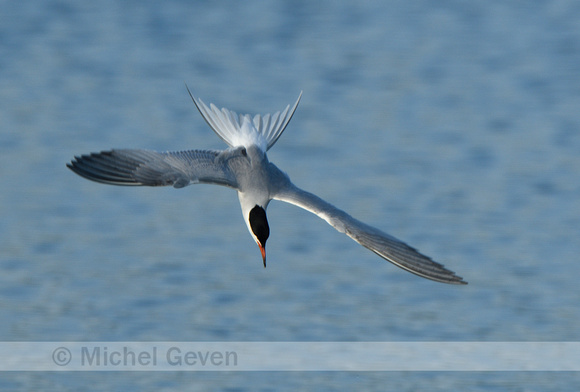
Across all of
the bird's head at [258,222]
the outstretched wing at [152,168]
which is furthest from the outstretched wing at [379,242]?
the outstretched wing at [152,168]

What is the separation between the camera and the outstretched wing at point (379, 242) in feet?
20.9

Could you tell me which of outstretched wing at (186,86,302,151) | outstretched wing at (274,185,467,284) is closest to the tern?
outstretched wing at (274,185,467,284)

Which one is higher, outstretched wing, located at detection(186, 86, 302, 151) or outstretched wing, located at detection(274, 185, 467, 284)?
outstretched wing, located at detection(186, 86, 302, 151)

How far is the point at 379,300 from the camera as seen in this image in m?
8.54

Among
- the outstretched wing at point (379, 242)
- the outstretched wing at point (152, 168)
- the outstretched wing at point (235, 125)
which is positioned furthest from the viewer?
the outstretched wing at point (235, 125)

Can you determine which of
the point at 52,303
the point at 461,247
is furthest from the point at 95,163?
the point at 461,247

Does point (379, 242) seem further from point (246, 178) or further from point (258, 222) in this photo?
point (246, 178)

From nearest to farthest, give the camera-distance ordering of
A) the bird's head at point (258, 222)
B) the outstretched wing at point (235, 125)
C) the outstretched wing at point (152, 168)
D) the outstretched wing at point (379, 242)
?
the outstretched wing at point (152, 168) < the outstretched wing at point (379, 242) < the bird's head at point (258, 222) < the outstretched wing at point (235, 125)

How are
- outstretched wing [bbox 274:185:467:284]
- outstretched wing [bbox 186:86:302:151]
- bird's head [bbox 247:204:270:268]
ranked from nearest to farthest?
1. outstretched wing [bbox 274:185:467:284]
2. bird's head [bbox 247:204:270:268]
3. outstretched wing [bbox 186:86:302:151]

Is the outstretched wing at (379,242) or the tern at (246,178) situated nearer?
the tern at (246,178)

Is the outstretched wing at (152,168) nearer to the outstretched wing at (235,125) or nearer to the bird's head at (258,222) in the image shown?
the bird's head at (258,222)

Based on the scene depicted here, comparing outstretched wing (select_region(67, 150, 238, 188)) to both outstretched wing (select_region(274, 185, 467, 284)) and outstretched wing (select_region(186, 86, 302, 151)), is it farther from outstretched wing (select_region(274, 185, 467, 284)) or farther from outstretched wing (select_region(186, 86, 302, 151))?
outstretched wing (select_region(186, 86, 302, 151))

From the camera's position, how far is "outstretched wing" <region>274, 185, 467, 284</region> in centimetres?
637

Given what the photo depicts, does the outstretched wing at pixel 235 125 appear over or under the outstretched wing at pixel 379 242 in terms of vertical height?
over
